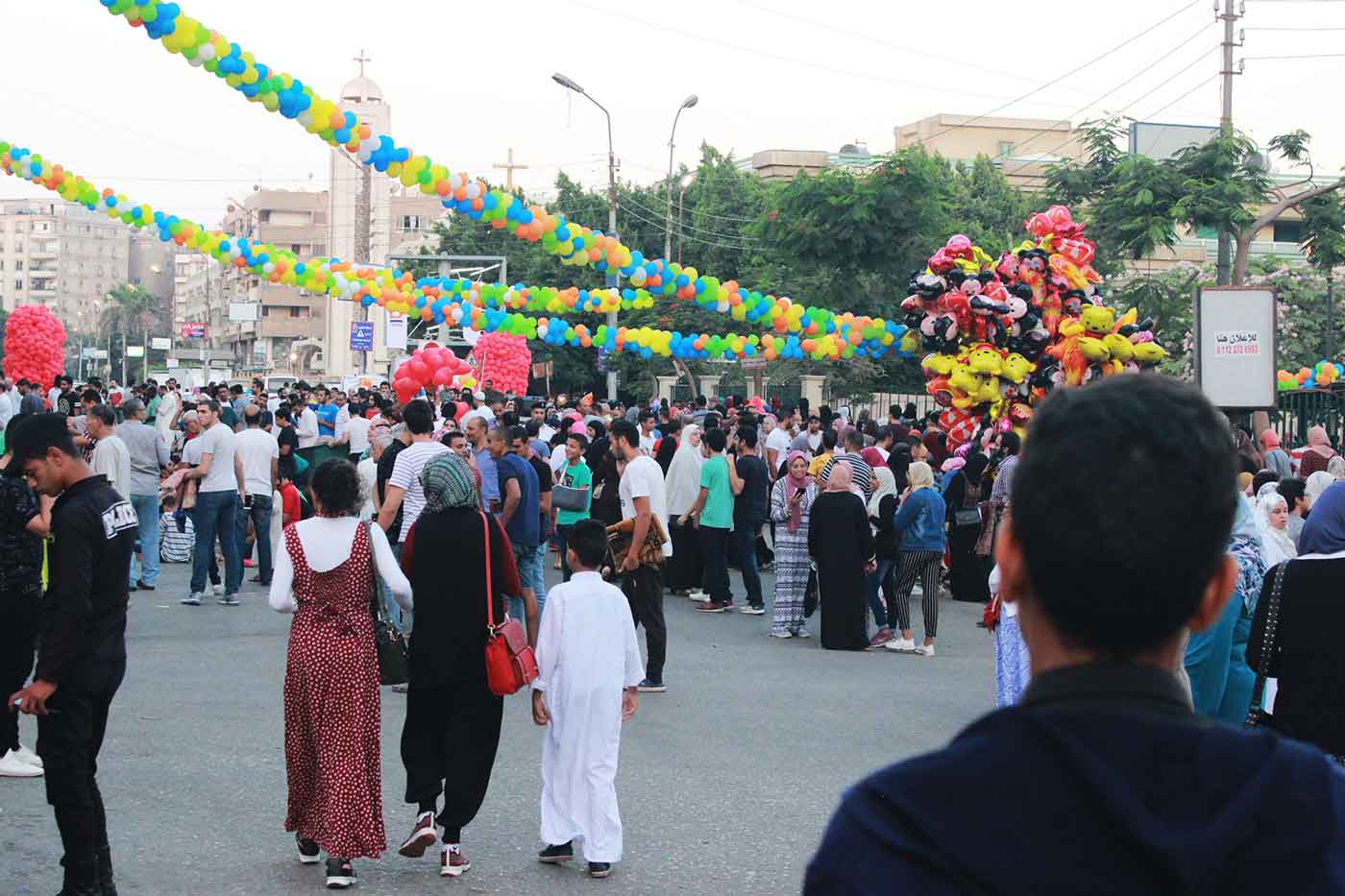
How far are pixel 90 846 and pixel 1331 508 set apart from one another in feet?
16.0

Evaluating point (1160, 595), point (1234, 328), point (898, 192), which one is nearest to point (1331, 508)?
point (1160, 595)

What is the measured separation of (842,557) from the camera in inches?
545

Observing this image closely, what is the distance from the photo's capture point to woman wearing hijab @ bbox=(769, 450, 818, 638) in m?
14.8

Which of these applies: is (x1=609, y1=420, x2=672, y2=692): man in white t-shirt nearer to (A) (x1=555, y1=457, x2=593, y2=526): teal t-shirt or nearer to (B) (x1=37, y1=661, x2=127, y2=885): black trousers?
(A) (x1=555, y1=457, x2=593, y2=526): teal t-shirt

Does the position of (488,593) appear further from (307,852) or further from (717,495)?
(717,495)

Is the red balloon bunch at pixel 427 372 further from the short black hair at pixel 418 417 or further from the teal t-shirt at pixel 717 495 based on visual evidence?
the short black hair at pixel 418 417

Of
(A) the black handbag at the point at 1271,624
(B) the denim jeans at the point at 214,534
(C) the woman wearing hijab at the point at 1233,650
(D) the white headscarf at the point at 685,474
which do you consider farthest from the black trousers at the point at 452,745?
(D) the white headscarf at the point at 685,474

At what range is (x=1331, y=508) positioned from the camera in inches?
240

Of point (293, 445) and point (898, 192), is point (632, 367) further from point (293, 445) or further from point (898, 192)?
point (293, 445)

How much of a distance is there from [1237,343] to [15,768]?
1363cm

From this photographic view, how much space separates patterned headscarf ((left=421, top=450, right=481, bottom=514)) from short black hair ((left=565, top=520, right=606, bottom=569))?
0.61 m

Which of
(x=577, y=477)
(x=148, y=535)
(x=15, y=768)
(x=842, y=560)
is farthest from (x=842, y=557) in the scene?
(x=15, y=768)

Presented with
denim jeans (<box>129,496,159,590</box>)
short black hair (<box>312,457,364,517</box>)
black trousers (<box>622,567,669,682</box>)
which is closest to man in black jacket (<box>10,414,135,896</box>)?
short black hair (<box>312,457,364,517</box>)

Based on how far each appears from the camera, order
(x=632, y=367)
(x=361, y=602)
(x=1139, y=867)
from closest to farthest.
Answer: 1. (x=1139, y=867)
2. (x=361, y=602)
3. (x=632, y=367)
